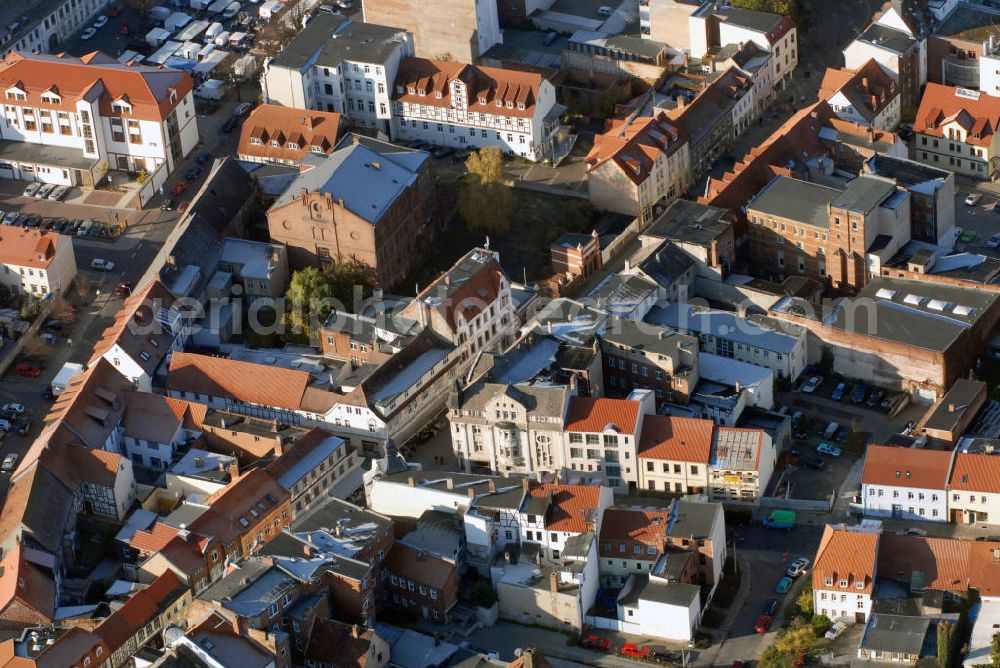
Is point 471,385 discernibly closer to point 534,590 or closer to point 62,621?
point 534,590

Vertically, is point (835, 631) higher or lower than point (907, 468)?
lower

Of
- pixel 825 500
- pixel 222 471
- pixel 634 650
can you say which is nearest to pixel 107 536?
pixel 222 471

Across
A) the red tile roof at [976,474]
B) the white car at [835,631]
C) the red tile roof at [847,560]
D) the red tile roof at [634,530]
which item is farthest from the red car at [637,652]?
the red tile roof at [976,474]

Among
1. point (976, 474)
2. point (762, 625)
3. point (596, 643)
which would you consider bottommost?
point (596, 643)

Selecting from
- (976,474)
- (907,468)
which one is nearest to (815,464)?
(907,468)

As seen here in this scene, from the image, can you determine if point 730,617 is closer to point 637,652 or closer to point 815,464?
point 637,652

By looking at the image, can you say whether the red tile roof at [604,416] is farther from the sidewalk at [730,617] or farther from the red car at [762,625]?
the red car at [762,625]
